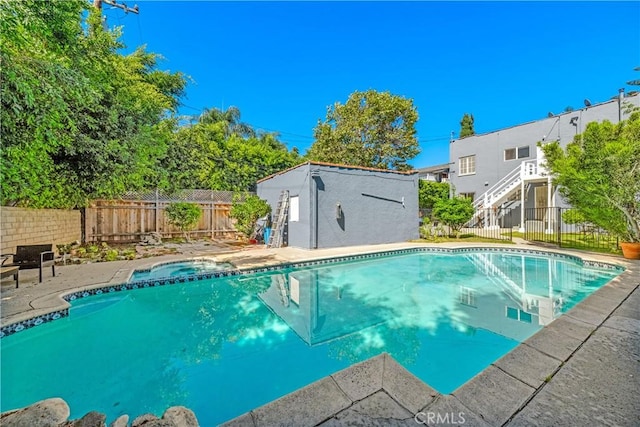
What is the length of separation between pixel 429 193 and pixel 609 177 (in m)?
10.5

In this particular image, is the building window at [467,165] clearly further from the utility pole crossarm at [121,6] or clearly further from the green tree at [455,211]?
the utility pole crossarm at [121,6]

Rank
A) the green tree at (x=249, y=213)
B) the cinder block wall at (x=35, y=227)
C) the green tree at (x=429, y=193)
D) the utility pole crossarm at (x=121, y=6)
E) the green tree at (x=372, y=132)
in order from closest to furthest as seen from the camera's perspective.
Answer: the cinder block wall at (x=35, y=227) → the green tree at (x=249, y=213) → the utility pole crossarm at (x=121, y=6) → the green tree at (x=429, y=193) → the green tree at (x=372, y=132)

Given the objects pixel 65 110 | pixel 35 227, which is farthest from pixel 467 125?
pixel 35 227

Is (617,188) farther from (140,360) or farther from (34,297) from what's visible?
(34,297)

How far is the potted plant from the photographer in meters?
7.51

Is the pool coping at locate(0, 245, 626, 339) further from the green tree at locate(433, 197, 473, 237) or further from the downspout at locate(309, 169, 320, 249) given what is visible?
the green tree at locate(433, 197, 473, 237)

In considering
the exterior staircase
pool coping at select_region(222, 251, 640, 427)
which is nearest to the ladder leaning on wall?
pool coping at select_region(222, 251, 640, 427)

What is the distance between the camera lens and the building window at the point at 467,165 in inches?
754

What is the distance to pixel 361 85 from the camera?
1919 centimetres

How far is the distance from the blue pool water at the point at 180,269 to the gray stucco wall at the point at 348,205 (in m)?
3.63

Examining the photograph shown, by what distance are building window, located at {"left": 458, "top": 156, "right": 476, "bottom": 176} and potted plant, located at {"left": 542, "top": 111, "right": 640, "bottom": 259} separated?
1035 cm

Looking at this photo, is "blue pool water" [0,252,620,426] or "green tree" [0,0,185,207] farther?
"green tree" [0,0,185,207]

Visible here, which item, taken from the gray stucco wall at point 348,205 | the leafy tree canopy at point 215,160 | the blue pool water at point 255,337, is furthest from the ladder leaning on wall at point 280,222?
the leafy tree canopy at point 215,160

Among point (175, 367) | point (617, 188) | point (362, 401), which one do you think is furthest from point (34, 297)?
point (617, 188)
